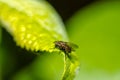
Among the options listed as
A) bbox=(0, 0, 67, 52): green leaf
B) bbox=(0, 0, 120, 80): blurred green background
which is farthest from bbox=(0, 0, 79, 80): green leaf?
bbox=(0, 0, 120, 80): blurred green background

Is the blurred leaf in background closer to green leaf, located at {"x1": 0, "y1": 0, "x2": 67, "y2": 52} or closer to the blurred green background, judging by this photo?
the blurred green background

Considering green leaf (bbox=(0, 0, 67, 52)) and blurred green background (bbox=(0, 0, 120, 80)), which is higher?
green leaf (bbox=(0, 0, 67, 52))

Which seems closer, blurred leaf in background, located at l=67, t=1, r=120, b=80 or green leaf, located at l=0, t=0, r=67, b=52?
green leaf, located at l=0, t=0, r=67, b=52

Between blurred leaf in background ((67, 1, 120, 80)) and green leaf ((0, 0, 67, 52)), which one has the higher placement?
green leaf ((0, 0, 67, 52))

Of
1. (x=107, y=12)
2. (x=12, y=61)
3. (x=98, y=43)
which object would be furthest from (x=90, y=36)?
(x=12, y=61)

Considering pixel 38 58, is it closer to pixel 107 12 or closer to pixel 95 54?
pixel 95 54

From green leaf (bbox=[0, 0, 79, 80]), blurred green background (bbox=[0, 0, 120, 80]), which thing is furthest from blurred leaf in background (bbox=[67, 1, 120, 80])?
green leaf (bbox=[0, 0, 79, 80])

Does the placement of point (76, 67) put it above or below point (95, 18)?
above

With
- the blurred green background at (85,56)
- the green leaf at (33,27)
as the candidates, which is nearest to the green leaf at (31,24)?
the green leaf at (33,27)
